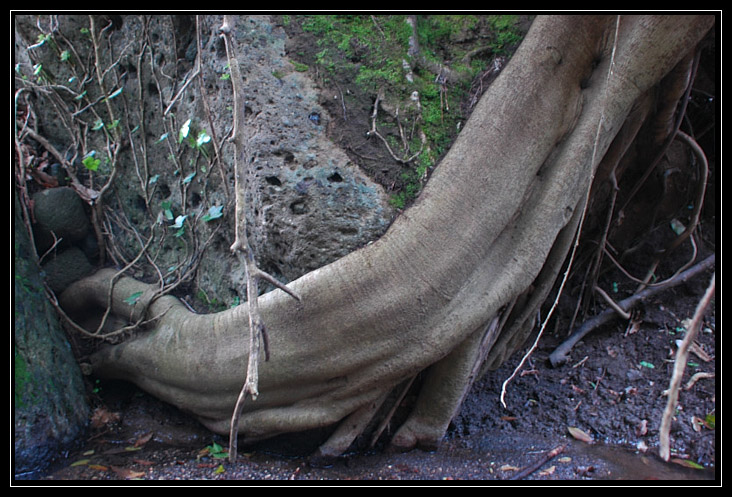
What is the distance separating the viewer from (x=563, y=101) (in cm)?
242

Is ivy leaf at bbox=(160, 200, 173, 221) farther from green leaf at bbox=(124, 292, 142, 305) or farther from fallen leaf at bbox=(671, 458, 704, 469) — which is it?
fallen leaf at bbox=(671, 458, 704, 469)

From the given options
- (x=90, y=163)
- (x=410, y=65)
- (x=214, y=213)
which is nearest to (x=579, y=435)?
(x=410, y=65)

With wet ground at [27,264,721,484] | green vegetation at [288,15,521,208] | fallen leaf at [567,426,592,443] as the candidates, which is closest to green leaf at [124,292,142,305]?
wet ground at [27,264,721,484]

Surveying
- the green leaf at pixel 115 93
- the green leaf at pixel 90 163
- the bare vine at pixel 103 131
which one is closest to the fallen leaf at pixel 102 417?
the bare vine at pixel 103 131

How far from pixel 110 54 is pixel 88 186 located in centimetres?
93

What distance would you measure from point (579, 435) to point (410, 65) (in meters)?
2.07

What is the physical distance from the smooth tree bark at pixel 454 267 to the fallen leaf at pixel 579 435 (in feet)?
1.88

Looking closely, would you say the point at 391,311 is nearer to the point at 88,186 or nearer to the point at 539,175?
the point at 539,175

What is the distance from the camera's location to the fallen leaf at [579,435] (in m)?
2.45

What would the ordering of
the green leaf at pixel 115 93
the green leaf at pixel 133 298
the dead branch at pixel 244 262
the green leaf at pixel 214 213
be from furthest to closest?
the green leaf at pixel 115 93 < the green leaf at pixel 133 298 < the green leaf at pixel 214 213 < the dead branch at pixel 244 262

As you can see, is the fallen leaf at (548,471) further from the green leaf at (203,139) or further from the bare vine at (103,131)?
the green leaf at (203,139)

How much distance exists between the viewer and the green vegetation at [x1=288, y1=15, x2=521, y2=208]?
7.95 feet

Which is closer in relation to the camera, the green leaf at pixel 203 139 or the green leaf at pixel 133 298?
the green leaf at pixel 203 139

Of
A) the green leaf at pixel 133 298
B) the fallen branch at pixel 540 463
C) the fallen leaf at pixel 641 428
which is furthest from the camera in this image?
the green leaf at pixel 133 298
